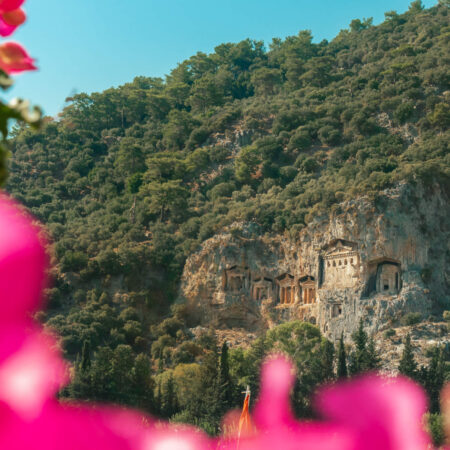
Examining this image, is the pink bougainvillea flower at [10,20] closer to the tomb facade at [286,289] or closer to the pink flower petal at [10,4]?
the pink flower petal at [10,4]

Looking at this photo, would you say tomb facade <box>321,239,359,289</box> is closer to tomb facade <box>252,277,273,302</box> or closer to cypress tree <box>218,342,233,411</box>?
tomb facade <box>252,277,273,302</box>

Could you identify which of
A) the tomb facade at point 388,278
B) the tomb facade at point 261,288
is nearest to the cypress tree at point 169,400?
the tomb facade at point 261,288

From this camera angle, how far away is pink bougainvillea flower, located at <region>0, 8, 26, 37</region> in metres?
0.68

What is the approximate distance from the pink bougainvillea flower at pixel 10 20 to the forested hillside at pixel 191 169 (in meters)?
24.0

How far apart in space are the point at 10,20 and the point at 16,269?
36cm

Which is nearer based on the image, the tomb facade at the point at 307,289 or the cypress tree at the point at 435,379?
the cypress tree at the point at 435,379

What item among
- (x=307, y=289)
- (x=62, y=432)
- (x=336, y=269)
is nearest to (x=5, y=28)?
(x=62, y=432)

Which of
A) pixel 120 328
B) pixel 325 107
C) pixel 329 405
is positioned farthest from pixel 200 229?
pixel 329 405

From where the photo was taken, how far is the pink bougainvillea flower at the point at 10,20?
68cm

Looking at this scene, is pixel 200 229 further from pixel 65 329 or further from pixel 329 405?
pixel 329 405

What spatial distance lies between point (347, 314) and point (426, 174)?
29.9 feet

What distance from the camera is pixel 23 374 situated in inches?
19.8

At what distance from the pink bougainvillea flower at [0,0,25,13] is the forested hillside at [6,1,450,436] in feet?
79.0

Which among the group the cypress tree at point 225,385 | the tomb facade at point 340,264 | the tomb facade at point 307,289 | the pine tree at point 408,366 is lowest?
the cypress tree at point 225,385
